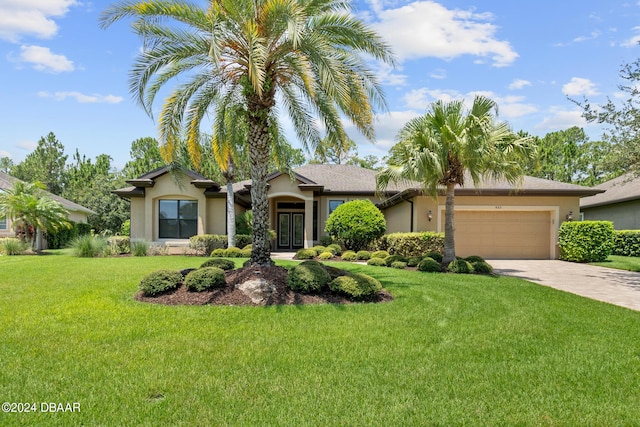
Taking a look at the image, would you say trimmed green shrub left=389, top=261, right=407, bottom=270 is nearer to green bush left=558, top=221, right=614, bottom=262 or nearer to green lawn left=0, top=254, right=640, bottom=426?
green lawn left=0, top=254, right=640, bottom=426

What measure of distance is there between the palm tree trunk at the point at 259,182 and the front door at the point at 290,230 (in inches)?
577

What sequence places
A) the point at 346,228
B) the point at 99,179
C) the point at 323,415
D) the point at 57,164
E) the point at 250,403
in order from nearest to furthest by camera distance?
the point at 323,415 → the point at 250,403 → the point at 346,228 → the point at 99,179 → the point at 57,164

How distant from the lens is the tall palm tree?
769 cm

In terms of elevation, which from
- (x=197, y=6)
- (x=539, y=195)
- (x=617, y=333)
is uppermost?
(x=197, y=6)

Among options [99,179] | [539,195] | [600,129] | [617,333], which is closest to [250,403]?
[617,333]

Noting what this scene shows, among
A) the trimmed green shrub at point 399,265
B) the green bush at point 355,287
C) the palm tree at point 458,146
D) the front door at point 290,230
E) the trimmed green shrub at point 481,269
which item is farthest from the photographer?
the front door at point 290,230

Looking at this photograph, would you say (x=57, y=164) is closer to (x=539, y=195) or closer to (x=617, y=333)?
(x=539, y=195)

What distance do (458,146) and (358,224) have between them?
681cm

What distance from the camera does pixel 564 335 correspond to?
230 inches

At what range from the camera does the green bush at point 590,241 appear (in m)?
16.8

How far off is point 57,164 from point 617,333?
50684 millimetres

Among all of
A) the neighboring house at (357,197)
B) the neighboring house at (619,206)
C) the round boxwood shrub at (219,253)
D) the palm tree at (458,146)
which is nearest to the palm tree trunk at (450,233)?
the palm tree at (458,146)

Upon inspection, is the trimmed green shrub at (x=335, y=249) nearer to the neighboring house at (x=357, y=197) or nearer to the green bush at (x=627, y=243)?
the neighboring house at (x=357, y=197)

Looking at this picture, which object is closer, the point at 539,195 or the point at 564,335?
the point at 564,335
